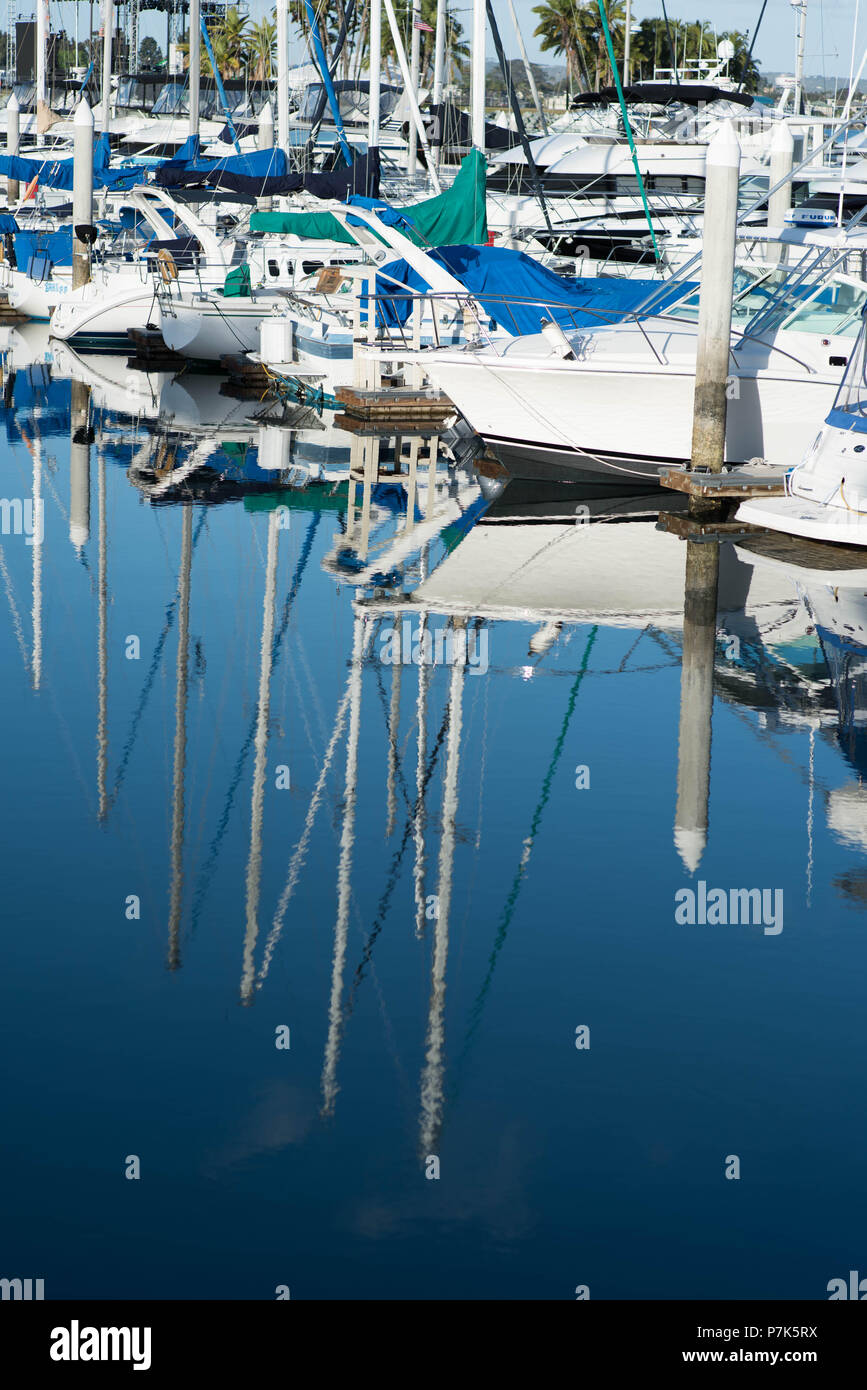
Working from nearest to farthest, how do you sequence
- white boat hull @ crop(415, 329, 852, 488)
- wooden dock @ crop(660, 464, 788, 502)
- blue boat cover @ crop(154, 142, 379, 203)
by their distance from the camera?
wooden dock @ crop(660, 464, 788, 502)
white boat hull @ crop(415, 329, 852, 488)
blue boat cover @ crop(154, 142, 379, 203)

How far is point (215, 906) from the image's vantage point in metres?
8.45

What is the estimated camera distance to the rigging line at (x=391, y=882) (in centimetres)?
770

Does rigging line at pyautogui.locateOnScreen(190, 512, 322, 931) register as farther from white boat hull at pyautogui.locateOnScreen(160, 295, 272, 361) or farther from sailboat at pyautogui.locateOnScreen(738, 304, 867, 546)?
white boat hull at pyautogui.locateOnScreen(160, 295, 272, 361)

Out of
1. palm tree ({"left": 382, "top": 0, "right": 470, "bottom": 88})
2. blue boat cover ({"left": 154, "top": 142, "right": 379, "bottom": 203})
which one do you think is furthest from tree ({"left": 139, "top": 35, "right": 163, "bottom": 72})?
blue boat cover ({"left": 154, "top": 142, "right": 379, "bottom": 203})

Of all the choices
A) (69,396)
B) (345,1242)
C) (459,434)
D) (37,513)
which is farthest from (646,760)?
(69,396)

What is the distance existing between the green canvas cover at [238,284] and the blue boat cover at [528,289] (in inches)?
316

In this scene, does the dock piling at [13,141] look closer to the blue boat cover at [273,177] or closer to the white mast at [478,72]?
the blue boat cover at [273,177]

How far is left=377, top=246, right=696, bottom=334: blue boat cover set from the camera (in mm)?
22984

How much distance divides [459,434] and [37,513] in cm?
884

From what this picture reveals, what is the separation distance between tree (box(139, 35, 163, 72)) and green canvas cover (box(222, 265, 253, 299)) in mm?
54965

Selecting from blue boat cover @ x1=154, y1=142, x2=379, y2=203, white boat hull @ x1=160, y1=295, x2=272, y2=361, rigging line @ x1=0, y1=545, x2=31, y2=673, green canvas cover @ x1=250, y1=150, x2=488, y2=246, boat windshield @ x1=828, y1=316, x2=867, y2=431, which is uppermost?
blue boat cover @ x1=154, y1=142, x2=379, y2=203

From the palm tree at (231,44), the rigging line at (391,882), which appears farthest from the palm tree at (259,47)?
the rigging line at (391,882)

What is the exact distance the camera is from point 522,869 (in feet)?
29.8
